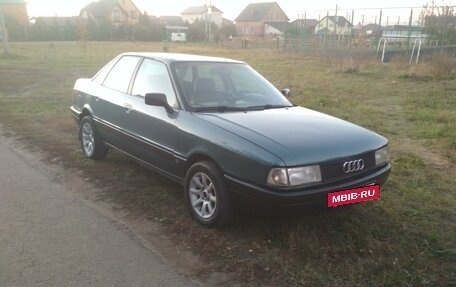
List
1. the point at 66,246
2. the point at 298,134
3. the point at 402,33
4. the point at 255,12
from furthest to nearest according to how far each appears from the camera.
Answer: the point at 255,12
the point at 402,33
the point at 298,134
the point at 66,246

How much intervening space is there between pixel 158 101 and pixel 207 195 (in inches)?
42.8

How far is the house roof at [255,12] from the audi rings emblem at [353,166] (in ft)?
312

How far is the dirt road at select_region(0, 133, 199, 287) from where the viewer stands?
329 centimetres

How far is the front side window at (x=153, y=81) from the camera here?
4.72 metres

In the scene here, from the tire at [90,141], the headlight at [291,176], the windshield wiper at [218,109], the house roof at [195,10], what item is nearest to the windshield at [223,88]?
the windshield wiper at [218,109]

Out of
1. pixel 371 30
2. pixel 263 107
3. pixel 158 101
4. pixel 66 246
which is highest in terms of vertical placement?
pixel 371 30

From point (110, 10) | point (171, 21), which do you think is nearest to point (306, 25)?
point (110, 10)

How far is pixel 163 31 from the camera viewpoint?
64.1 m

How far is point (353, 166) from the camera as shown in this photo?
3.79 metres

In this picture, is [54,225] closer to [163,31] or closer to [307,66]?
[307,66]

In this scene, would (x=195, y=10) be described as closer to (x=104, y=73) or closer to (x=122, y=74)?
(x=104, y=73)

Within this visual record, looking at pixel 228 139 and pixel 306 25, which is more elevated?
pixel 306 25

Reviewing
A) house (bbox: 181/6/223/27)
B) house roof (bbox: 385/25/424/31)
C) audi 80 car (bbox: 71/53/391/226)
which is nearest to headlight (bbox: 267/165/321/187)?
audi 80 car (bbox: 71/53/391/226)

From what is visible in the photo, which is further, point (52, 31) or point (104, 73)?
point (52, 31)
